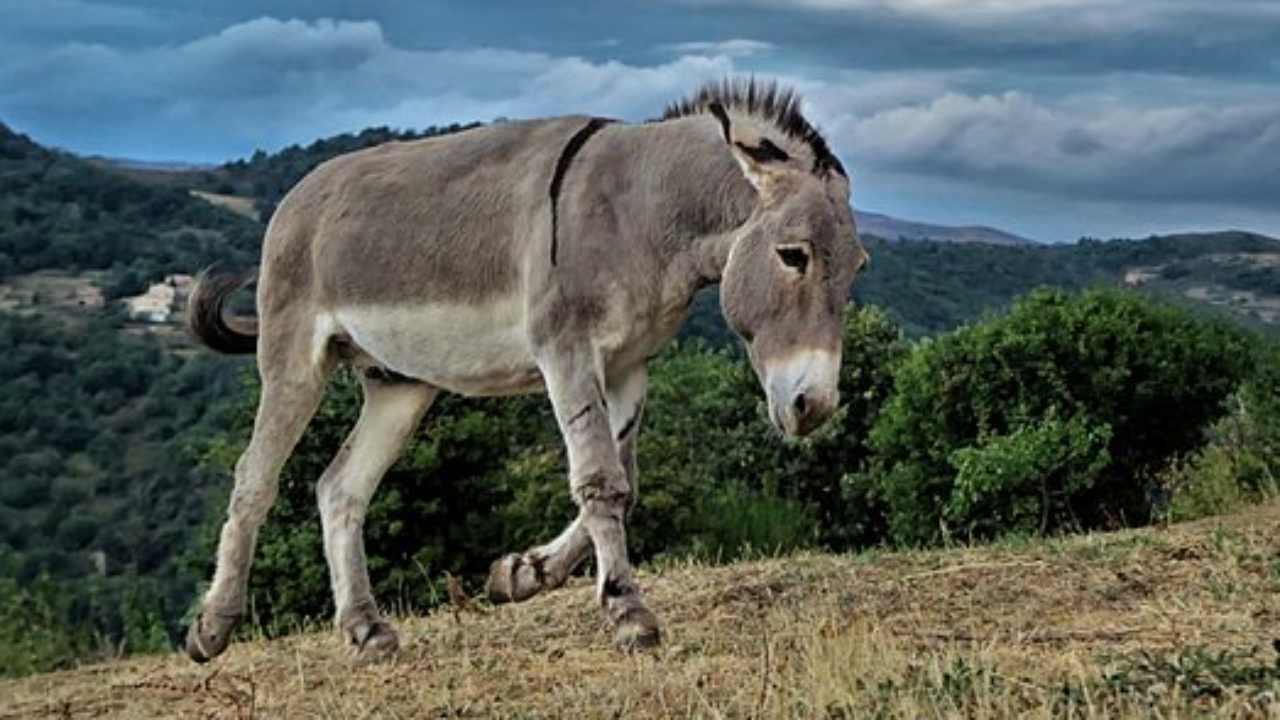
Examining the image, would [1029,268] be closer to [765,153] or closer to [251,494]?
[251,494]

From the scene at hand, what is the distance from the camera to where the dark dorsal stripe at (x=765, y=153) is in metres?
8.27

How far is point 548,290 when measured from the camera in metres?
8.56

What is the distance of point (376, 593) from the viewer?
22.5 metres

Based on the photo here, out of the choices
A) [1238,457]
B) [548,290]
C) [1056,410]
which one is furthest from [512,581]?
[1056,410]

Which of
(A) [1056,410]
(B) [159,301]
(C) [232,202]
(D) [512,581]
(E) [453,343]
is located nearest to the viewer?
(D) [512,581]

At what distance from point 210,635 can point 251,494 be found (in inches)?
29.4

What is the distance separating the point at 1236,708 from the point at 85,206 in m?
105

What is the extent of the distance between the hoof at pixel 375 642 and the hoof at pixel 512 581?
77 cm

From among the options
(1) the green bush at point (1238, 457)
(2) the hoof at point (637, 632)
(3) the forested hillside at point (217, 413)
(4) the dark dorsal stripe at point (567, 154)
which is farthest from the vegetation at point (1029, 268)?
(2) the hoof at point (637, 632)

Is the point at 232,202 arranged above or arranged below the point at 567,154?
below

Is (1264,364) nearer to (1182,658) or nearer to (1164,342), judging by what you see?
(1164,342)

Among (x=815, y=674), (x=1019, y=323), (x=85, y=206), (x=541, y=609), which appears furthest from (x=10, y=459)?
(x=815, y=674)

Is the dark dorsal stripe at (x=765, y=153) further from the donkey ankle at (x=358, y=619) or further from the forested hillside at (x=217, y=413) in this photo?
the forested hillside at (x=217, y=413)

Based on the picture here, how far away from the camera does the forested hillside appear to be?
82.3ft
